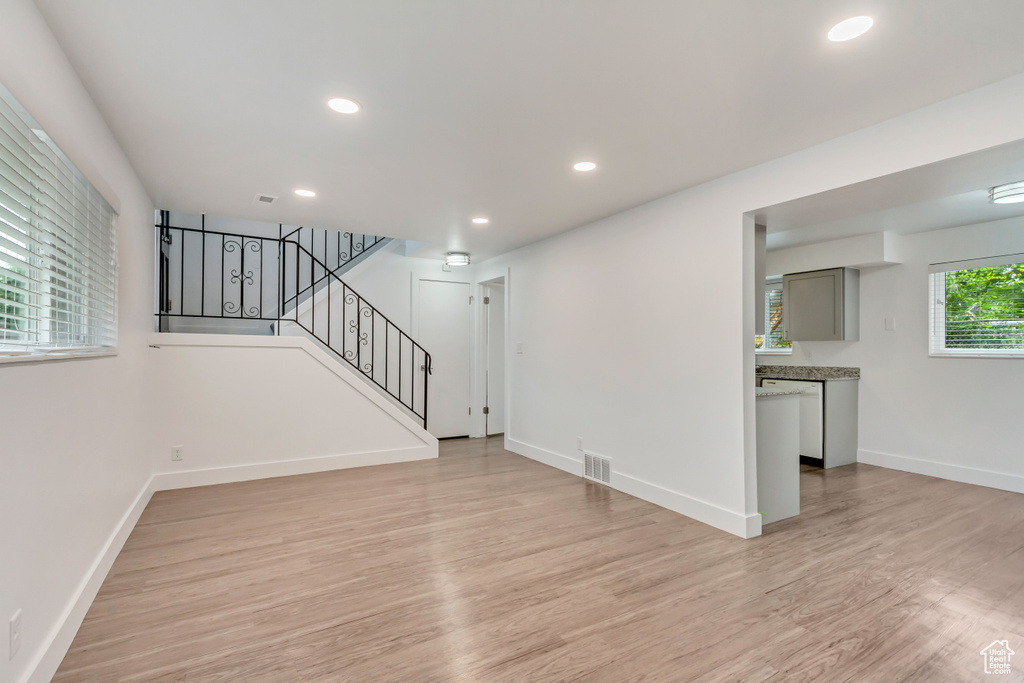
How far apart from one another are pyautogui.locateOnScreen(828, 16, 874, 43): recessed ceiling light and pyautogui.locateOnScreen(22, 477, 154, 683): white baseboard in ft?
12.2

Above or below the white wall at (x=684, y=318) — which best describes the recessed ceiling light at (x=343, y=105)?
above

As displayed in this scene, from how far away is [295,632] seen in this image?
220 centimetres

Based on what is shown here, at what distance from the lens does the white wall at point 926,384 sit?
14.5 feet

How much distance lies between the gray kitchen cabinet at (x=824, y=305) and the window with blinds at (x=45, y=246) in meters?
6.42

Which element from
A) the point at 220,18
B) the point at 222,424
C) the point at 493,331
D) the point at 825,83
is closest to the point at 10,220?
the point at 220,18

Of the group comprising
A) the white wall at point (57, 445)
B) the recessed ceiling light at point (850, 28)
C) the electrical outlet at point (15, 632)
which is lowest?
the electrical outlet at point (15, 632)

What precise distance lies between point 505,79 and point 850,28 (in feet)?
4.46

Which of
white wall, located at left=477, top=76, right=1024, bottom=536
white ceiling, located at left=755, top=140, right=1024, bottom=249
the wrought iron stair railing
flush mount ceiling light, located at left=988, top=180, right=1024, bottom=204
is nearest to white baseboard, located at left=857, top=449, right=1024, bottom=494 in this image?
white wall, located at left=477, top=76, right=1024, bottom=536

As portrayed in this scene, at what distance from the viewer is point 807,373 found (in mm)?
5754

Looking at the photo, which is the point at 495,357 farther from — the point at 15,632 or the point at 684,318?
the point at 15,632

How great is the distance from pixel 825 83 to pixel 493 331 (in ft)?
16.9

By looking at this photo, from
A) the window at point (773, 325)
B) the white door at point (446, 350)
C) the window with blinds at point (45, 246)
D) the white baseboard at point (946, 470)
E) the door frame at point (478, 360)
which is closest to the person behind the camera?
the window with blinds at point (45, 246)

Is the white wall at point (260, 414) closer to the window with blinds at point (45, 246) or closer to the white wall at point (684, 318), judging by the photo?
the white wall at point (684, 318)

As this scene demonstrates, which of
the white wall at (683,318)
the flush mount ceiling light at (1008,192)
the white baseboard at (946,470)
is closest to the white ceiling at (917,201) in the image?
the white wall at (683,318)
